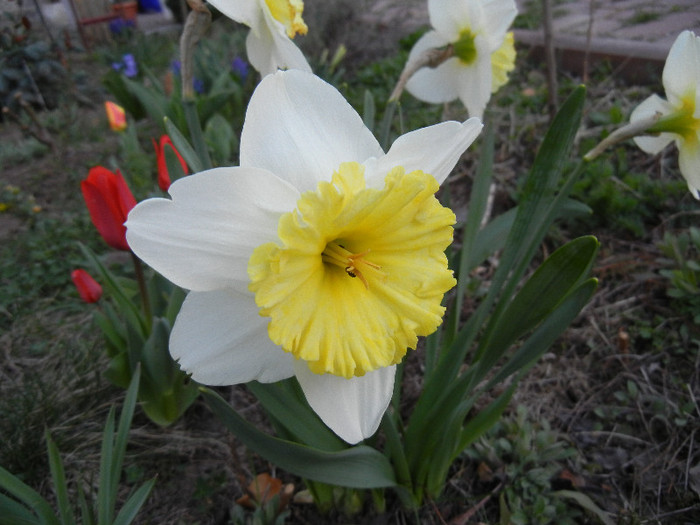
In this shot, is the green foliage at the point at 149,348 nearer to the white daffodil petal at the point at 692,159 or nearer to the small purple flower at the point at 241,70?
the white daffodil petal at the point at 692,159

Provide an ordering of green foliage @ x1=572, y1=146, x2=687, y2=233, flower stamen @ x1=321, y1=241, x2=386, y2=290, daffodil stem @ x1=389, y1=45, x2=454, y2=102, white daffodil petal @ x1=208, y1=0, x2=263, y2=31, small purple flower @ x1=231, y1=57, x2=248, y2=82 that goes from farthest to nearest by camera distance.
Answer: small purple flower @ x1=231, y1=57, x2=248, y2=82 → green foliage @ x1=572, y1=146, x2=687, y2=233 → daffodil stem @ x1=389, y1=45, x2=454, y2=102 → white daffodil petal @ x1=208, y1=0, x2=263, y2=31 → flower stamen @ x1=321, y1=241, x2=386, y2=290

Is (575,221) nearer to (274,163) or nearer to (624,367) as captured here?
(624,367)

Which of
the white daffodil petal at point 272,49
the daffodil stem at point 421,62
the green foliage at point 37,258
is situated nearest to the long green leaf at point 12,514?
the white daffodil petal at point 272,49

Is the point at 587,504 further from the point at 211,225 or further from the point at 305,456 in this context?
the point at 211,225

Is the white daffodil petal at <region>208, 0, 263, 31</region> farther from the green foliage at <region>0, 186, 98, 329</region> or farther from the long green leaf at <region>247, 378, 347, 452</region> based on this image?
the green foliage at <region>0, 186, 98, 329</region>

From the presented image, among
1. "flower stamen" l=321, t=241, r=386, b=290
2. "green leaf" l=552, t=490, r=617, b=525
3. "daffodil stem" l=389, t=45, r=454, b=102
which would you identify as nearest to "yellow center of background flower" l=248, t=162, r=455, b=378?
"flower stamen" l=321, t=241, r=386, b=290
